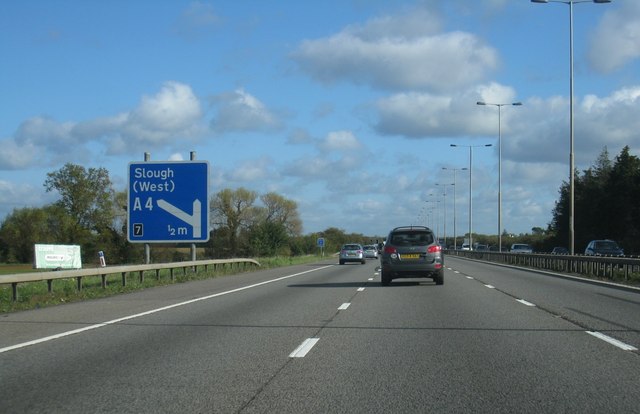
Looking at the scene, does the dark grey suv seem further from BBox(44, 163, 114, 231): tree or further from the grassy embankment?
BBox(44, 163, 114, 231): tree

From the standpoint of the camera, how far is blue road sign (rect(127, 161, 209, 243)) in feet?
96.8

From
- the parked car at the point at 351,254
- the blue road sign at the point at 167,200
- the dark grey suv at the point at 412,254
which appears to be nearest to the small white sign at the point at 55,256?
the blue road sign at the point at 167,200

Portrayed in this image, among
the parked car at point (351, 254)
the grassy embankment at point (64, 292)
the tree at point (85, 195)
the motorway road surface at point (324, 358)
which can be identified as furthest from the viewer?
the tree at point (85, 195)

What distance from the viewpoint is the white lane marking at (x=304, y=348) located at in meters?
9.59

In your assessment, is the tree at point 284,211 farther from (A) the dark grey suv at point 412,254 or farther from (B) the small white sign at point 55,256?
(A) the dark grey suv at point 412,254

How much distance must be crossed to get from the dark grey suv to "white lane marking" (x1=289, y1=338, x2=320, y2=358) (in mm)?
12502

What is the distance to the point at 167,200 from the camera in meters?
29.6

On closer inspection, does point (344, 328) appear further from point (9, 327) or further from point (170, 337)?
point (9, 327)

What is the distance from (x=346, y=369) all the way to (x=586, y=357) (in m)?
3.29

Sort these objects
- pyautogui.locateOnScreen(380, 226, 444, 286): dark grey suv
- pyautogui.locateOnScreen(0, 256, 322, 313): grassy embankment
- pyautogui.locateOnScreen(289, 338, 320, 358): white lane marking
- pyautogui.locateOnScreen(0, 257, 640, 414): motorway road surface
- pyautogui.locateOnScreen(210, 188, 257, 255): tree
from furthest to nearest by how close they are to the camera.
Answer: pyautogui.locateOnScreen(210, 188, 257, 255): tree → pyautogui.locateOnScreen(380, 226, 444, 286): dark grey suv → pyautogui.locateOnScreen(0, 256, 322, 313): grassy embankment → pyautogui.locateOnScreen(289, 338, 320, 358): white lane marking → pyautogui.locateOnScreen(0, 257, 640, 414): motorway road surface

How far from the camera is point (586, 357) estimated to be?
30.4 feet

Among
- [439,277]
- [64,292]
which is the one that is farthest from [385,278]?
[64,292]

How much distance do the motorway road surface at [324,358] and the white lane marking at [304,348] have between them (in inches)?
0.7

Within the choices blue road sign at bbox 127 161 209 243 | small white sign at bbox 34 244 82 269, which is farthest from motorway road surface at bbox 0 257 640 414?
small white sign at bbox 34 244 82 269
